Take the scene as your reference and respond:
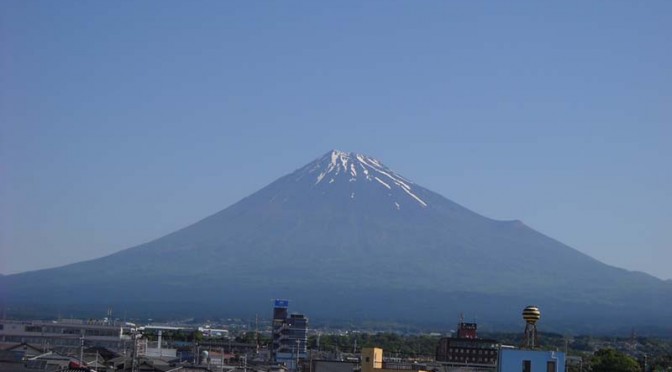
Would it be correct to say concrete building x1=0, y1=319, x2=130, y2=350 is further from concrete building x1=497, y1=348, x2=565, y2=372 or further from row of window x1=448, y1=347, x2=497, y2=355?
concrete building x1=497, y1=348, x2=565, y2=372

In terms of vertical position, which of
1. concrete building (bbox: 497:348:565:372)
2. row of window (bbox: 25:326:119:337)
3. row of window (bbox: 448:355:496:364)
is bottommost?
row of window (bbox: 448:355:496:364)

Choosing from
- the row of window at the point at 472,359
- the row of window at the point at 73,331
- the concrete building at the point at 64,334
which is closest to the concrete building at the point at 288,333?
the row of window at the point at 472,359

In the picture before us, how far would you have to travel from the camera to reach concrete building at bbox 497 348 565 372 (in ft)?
77.3

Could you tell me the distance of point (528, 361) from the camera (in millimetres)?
23594

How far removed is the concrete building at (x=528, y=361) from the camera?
23.5 meters

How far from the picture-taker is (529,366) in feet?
77.5

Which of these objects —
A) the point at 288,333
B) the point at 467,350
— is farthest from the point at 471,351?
the point at 288,333

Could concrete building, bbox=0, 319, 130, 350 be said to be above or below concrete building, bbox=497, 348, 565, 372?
below

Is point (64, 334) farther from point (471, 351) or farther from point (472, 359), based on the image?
point (471, 351)

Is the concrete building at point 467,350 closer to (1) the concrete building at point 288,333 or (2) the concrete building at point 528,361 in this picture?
(1) the concrete building at point 288,333

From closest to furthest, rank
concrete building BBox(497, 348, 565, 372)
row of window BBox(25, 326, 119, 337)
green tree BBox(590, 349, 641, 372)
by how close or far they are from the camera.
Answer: concrete building BBox(497, 348, 565, 372), green tree BBox(590, 349, 641, 372), row of window BBox(25, 326, 119, 337)

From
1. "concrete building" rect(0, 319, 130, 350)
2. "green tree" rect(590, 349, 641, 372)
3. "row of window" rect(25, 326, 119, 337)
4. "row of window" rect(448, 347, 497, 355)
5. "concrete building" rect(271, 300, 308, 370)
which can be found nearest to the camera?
"green tree" rect(590, 349, 641, 372)

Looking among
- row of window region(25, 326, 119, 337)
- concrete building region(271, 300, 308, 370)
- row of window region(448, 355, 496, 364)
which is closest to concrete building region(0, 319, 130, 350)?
row of window region(25, 326, 119, 337)

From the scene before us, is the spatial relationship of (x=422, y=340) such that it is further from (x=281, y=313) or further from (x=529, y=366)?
(x=529, y=366)
